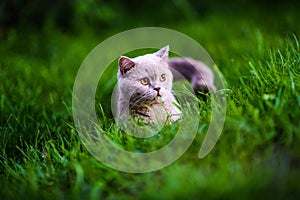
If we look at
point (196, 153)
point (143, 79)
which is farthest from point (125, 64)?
point (196, 153)

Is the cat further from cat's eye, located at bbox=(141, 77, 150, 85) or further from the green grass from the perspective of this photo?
the green grass

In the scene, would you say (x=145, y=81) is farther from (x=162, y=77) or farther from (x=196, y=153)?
(x=196, y=153)

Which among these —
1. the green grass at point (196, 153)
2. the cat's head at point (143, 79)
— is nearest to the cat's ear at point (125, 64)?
the cat's head at point (143, 79)

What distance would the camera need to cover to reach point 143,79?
235 centimetres

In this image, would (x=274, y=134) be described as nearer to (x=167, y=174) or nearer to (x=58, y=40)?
(x=167, y=174)

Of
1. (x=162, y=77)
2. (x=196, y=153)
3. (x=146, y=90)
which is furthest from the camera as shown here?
(x=162, y=77)

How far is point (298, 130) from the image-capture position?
1.67 meters

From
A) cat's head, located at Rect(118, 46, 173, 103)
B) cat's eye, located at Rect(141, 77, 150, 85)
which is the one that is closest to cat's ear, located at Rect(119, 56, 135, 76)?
cat's head, located at Rect(118, 46, 173, 103)

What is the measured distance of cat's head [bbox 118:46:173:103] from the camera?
2.32m

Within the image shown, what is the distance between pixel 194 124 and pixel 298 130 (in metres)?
0.50

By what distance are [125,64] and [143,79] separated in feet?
0.48

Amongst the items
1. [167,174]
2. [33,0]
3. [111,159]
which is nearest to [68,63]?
[33,0]

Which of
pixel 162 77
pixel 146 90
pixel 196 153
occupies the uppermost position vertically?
pixel 162 77

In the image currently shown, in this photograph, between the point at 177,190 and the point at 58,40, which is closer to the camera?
the point at 177,190
